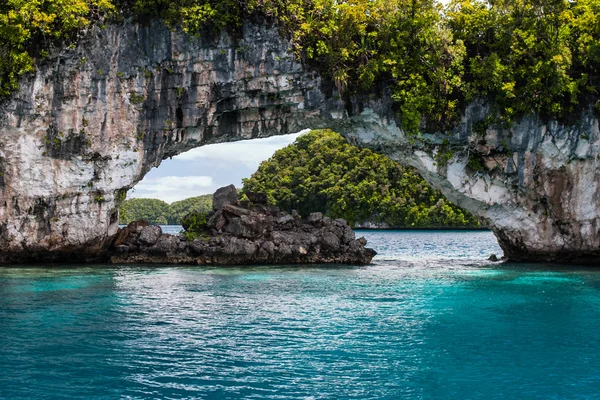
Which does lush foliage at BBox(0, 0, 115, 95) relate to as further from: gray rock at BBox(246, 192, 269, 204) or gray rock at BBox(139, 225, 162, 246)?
gray rock at BBox(246, 192, 269, 204)

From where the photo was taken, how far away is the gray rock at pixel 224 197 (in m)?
25.8

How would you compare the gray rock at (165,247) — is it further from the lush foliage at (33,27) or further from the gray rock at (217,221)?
the lush foliage at (33,27)

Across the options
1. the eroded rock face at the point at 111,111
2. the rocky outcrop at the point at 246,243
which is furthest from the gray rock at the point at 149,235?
the eroded rock face at the point at 111,111

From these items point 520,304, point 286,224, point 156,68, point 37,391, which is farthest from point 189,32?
point 37,391

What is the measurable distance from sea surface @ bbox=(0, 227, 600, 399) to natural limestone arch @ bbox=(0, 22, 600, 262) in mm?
4153

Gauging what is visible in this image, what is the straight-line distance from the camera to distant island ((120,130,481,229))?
61125 mm

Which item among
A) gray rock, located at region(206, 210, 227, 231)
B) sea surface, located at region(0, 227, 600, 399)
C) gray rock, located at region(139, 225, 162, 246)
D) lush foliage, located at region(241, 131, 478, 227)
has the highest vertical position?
lush foliage, located at region(241, 131, 478, 227)

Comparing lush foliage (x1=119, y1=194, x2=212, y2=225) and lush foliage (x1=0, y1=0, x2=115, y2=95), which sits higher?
lush foliage (x1=0, y1=0, x2=115, y2=95)

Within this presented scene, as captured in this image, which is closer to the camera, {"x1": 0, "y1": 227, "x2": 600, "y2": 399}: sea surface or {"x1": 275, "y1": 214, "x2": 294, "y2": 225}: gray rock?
{"x1": 0, "y1": 227, "x2": 600, "y2": 399}: sea surface

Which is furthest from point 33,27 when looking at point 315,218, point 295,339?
point 295,339

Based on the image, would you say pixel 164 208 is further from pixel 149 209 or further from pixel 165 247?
pixel 165 247

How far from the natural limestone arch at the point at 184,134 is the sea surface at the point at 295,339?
4153mm

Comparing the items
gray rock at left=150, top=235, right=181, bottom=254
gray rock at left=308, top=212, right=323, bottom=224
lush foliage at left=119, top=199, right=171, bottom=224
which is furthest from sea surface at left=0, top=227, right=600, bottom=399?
lush foliage at left=119, top=199, right=171, bottom=224

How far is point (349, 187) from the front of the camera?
61531 mm
